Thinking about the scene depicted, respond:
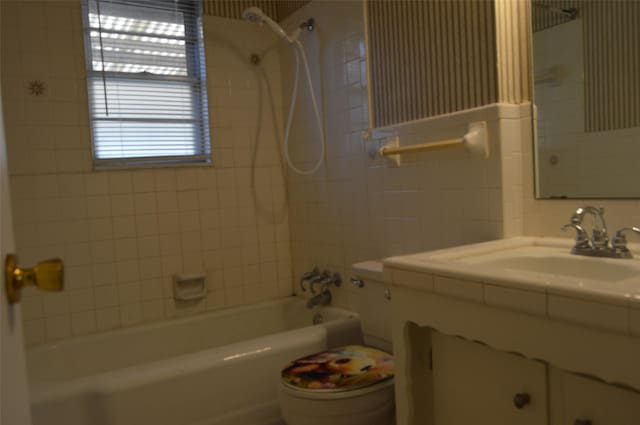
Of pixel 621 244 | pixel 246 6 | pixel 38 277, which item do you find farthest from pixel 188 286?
pixel 38 277

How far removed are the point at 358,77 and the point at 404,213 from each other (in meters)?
0.68

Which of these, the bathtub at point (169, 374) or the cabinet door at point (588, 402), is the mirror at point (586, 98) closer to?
the cabinet door at point (588, 402)

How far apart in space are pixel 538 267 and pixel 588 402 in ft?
1.63

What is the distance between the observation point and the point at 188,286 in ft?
8.82

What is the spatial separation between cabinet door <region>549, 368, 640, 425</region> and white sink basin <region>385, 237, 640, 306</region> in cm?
21

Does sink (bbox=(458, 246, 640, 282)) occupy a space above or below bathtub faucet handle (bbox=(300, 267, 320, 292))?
above

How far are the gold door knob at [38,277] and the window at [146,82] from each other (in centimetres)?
204

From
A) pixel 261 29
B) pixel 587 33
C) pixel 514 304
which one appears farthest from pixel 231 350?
pixel 261 29

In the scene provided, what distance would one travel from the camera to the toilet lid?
167 centimetres

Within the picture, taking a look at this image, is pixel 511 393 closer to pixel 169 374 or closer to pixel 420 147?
pixel 420 147

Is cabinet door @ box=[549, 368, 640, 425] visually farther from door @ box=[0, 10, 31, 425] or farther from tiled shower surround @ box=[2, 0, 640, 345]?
door @ box=[0, 10, 31, 425]

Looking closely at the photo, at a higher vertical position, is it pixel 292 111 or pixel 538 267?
pixel 292 111

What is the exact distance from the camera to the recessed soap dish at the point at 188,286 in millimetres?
2656

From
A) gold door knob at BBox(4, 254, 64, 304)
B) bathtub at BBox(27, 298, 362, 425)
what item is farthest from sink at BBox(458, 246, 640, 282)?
gold door knob at BBox(4, 254, 64, 304)
